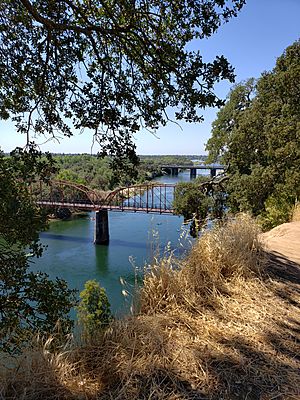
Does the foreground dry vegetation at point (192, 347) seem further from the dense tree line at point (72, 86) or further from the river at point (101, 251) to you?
the river at point (101, 251)

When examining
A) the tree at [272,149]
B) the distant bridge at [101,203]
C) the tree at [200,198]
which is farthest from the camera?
the distant bridge at [101,203]

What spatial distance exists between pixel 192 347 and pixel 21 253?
1.74 metres

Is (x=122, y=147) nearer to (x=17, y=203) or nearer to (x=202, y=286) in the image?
(x=17, y=203)

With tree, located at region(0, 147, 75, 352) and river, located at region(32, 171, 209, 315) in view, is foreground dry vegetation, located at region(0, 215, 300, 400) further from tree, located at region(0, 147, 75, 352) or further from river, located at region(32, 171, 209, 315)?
river, located at region(32, 171, 209, 315)

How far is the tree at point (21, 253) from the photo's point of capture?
9.09ft

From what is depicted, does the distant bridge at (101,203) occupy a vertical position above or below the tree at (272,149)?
below

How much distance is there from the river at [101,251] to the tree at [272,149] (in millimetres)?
2878

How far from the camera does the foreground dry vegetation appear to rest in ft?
5.21

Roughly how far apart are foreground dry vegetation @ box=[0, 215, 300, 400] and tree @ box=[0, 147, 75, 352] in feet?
2.80

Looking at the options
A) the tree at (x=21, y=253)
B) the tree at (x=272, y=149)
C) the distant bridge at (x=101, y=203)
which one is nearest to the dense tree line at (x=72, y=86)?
the tree at (x=21, y=253)

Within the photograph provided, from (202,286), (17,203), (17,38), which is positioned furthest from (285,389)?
(17,38)

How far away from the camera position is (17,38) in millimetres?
3018

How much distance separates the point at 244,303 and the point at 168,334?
0.75 m

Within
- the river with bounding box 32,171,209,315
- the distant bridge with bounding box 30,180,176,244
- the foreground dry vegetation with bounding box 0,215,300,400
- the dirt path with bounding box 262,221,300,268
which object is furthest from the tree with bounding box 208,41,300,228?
the distant bridge with bounding box 30,180,176,244
